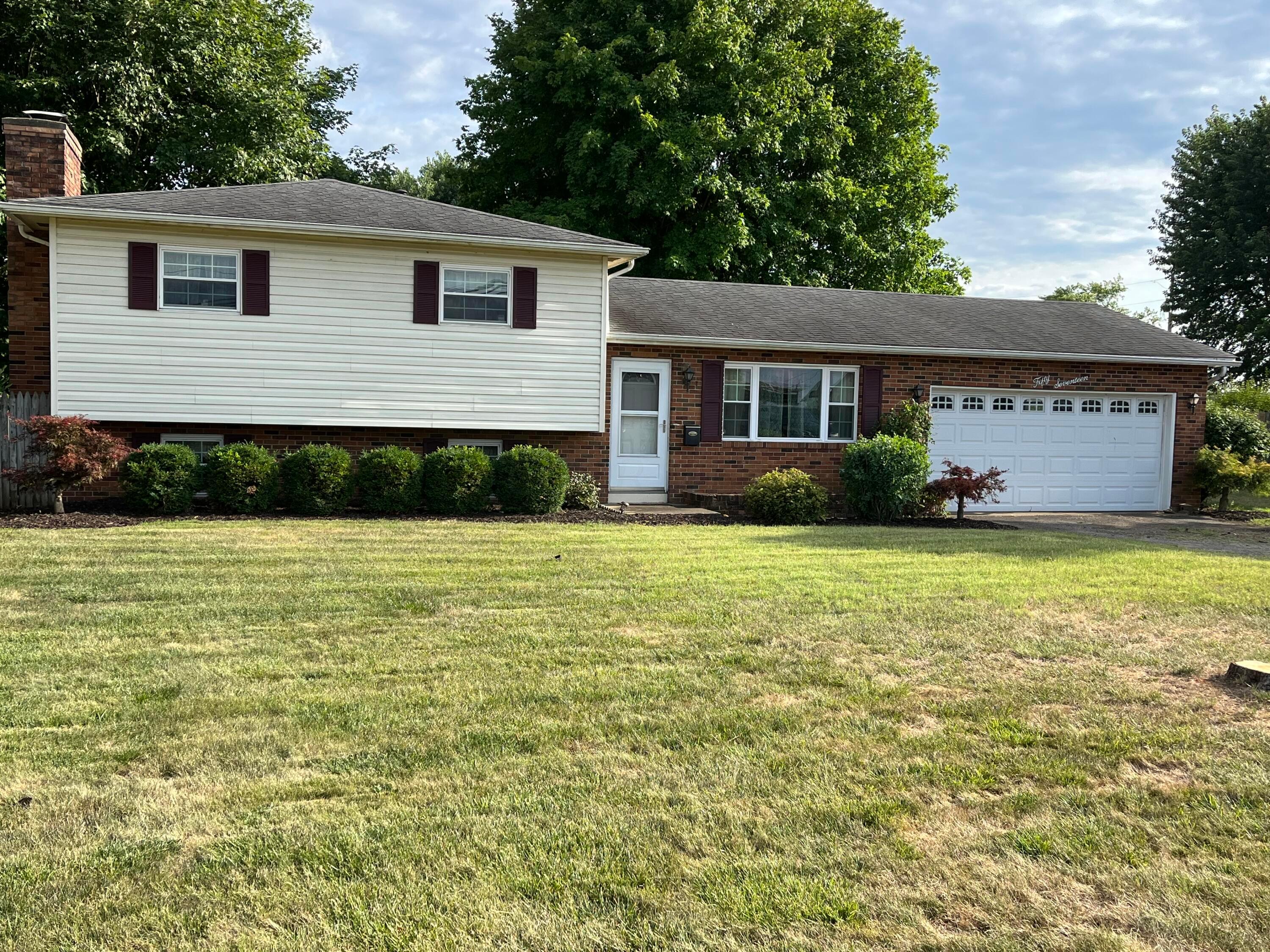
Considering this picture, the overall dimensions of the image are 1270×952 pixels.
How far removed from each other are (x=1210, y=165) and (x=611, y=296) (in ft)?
81.7

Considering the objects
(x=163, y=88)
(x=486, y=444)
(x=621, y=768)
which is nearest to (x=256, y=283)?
(x=486, y=444)

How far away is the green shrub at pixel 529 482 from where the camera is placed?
40.7 ft

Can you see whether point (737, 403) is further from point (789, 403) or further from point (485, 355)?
point (485, 355)

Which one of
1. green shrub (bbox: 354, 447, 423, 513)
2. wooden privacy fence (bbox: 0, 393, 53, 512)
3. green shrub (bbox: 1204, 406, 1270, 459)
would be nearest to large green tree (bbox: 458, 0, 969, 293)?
green shrub (bbox: 1204, 406, 1270, 459)

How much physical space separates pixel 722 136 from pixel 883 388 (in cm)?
893

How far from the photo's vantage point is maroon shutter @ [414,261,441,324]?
1345cm

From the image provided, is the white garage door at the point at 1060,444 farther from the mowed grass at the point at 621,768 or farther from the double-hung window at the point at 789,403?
the mowed grass at the point at 621,768

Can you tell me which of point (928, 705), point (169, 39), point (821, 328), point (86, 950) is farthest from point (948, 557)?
point (169, 39)

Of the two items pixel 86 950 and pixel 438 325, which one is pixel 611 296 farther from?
pixel 86 950

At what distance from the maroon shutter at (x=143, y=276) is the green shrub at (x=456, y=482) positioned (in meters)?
4.51

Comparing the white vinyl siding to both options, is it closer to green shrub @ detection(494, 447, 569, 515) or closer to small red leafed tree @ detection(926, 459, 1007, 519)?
green shrub @ detection(494, 447, 569, 515)

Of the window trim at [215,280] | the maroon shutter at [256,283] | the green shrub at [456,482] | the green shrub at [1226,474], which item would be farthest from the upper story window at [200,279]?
the green shrub at [1226,474]

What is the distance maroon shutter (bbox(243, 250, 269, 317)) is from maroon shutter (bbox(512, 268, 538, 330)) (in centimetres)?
354

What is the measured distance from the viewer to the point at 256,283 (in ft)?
42.5
